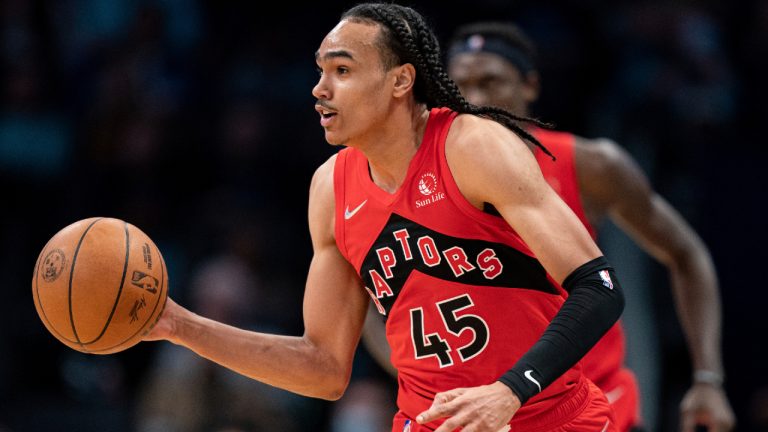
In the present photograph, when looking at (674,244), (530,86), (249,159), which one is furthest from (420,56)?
(249,159)

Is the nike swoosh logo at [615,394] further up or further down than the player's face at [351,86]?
further down

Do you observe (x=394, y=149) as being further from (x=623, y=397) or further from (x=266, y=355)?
(x=623, y=397)

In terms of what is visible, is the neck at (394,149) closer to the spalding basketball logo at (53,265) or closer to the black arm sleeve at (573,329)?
the black arm sleeve at (573,329)

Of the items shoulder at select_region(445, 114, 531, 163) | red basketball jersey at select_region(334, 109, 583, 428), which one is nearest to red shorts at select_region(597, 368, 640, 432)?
red basketball jersey at select_region(334, 109, 583, 428)

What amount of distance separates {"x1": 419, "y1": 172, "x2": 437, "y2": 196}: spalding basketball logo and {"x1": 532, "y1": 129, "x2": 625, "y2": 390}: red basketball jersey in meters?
1.54

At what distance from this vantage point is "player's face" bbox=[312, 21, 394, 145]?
4.07m

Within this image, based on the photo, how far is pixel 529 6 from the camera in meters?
9.88

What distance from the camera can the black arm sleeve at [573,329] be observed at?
11.4ft

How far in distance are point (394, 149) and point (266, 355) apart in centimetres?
91

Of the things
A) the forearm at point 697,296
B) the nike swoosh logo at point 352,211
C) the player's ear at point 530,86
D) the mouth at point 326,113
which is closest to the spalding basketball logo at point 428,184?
the nike swoosh logo at point 352,211

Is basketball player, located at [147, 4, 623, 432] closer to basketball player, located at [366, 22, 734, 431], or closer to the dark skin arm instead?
basketball player, located at [366, 22, 734, 431]

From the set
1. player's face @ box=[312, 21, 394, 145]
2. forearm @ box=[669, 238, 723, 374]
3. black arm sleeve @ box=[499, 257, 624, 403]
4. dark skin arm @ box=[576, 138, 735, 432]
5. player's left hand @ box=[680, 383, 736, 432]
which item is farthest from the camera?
forearm @ box=[669, 238, 723, 374]

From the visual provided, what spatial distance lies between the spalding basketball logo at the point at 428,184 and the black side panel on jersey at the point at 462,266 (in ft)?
0.39

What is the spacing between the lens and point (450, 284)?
399 cm
